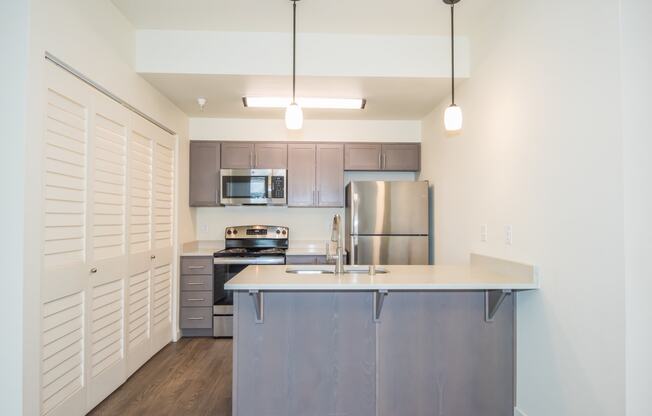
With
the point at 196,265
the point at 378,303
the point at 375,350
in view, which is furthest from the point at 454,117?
the point at 196,265

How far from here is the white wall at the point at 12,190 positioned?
67.5 inches

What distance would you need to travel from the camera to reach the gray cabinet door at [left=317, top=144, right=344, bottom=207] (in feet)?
13.9

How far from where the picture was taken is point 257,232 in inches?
169

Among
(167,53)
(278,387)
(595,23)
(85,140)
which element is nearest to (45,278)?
(85,140)

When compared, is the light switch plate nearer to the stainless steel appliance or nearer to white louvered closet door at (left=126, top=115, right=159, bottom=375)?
the stainless steel appliance

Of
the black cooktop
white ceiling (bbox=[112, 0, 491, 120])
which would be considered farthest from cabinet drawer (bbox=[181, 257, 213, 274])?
white ceiling (bbox=[112, 0, 491, 120])

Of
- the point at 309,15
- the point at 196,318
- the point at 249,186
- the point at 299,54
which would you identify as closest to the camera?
the point at 309,15

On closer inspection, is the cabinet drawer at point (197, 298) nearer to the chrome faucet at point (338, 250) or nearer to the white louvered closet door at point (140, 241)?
the white louvered closet door at point (140, 241)

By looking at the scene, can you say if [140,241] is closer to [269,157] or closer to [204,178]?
[204,178]

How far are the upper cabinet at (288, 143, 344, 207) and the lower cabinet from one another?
116 cm

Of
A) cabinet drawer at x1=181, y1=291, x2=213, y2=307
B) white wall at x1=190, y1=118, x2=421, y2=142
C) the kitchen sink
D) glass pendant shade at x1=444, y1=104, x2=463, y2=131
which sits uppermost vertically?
white wall at x1=190, y1=118, x2=421, y2=142

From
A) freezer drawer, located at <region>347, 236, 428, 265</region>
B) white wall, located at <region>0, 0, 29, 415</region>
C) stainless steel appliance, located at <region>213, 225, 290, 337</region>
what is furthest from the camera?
stainless steel appliance, located at <region>213, 225, 290, 337</region>

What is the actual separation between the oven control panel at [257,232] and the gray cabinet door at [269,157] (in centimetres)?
69

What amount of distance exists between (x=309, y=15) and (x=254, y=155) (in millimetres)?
1868
